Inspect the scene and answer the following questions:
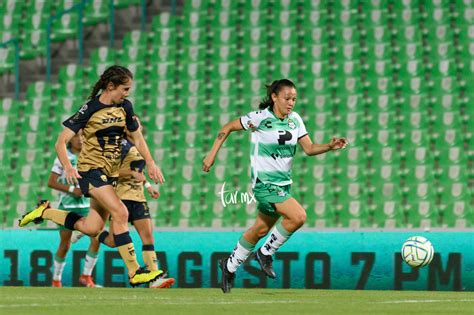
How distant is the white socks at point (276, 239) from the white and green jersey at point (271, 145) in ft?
1.29

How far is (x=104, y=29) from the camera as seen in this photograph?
19.9 m

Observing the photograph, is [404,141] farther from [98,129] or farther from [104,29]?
[98,129]

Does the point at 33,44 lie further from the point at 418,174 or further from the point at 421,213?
the point at 421,213

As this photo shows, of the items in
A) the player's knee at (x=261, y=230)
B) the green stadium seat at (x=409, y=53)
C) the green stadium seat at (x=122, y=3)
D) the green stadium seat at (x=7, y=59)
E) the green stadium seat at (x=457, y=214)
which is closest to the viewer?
the player's knee at (x=261, y=230)

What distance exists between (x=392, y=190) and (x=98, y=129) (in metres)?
6.95

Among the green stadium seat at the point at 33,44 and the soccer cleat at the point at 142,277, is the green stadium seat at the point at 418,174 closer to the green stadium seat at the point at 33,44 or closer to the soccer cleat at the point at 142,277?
the soccer cleat at the point at 142,277

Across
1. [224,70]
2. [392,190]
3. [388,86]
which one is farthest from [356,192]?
[224,70]

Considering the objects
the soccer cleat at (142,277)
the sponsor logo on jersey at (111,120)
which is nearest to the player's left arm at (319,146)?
the sponsor logo on jersey at (111,120)

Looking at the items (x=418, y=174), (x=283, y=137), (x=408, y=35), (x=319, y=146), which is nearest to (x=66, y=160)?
(x=283, y=137)

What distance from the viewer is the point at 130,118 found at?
32.8ft

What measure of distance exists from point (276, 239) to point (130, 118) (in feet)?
5.51

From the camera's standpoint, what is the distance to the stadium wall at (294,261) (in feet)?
39.4

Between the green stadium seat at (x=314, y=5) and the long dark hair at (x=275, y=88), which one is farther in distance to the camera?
the green stadium seat at (x=314, y=5)

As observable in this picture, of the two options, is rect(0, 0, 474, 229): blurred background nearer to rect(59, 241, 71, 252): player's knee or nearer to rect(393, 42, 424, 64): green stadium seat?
rect(393, 42, 424, 64): green stadium seat
